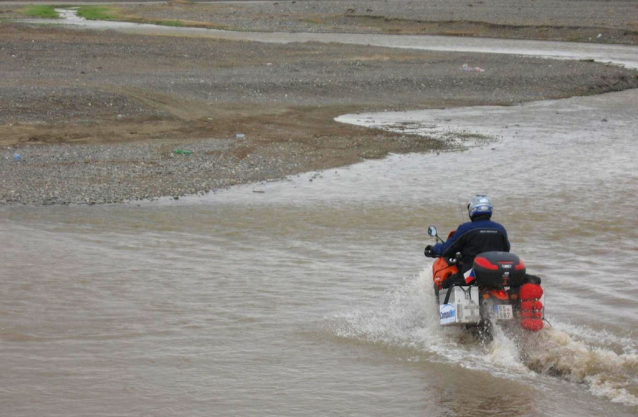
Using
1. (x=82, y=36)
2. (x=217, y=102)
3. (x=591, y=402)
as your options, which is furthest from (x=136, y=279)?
(x=82, y=36)

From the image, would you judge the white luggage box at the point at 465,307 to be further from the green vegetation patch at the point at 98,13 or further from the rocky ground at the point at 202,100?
the green vegetation patch at the point at 98,13

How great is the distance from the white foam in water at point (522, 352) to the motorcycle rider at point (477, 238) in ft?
2.13

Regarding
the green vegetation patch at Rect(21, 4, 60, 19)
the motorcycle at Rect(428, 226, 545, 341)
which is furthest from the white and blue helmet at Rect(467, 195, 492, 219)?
the green vegetation patch at Rect(21, 4, 60, 19)

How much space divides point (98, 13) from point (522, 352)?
54.1 m

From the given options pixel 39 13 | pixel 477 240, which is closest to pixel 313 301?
pixel 477 240

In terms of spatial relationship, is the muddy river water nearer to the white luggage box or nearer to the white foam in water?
the white foam in water

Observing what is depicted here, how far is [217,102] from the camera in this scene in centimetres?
2223

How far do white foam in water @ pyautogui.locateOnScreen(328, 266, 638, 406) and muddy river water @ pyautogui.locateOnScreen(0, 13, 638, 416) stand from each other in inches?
0.7

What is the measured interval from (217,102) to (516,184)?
906 cm

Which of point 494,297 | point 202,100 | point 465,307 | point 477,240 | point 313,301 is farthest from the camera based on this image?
point 202,100

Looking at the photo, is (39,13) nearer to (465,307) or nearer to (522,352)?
(465,307)

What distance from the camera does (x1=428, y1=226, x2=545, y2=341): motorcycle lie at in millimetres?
7152

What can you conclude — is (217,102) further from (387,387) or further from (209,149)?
(387,387)

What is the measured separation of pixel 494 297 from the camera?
7.30 meters
